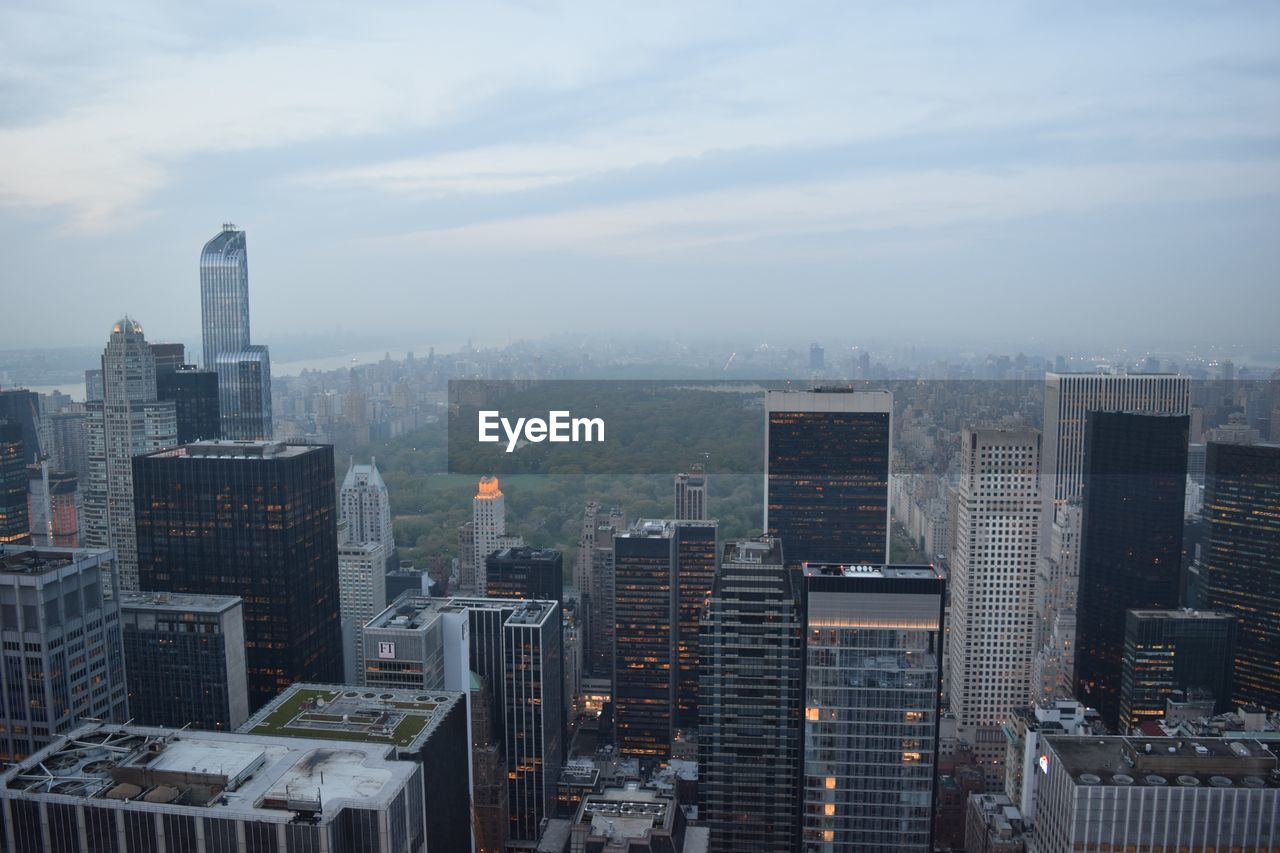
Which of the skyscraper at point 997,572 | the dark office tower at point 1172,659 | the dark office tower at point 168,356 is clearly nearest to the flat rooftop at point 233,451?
the dark office tower at point 168,356

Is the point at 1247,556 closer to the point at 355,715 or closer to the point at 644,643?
the point at 644,643

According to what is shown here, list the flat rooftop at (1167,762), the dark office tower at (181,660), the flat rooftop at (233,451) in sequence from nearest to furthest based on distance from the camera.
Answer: the flat rooftop at (1167,762) → the dark office tower at (181,660) → the flat rooftop at (233,451)

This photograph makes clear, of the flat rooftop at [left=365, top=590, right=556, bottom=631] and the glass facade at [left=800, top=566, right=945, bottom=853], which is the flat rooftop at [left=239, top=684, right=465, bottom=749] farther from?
the glass facade at [left=800, top=566, right=945, bottom=853]

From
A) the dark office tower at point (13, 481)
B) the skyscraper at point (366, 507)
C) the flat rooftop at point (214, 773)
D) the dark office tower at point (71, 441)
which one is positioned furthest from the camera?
the dark office tower at point (71, 441)

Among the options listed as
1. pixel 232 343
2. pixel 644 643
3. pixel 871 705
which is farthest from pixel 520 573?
pixel 871 705

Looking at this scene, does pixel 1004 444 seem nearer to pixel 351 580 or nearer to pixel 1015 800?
pixel 1015 800

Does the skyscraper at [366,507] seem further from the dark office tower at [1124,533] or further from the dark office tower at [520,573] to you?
the dark office tower at [1124,533]
